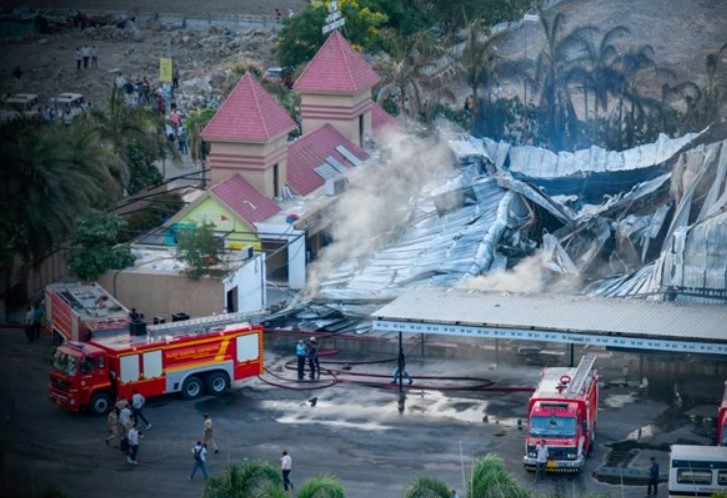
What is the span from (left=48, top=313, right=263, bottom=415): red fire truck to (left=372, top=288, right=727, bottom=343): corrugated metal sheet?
13.1 feet

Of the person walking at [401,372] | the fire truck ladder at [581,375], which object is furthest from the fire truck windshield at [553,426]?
the person walking at [401,372]

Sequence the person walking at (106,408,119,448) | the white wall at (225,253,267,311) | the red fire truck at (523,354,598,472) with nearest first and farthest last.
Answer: the red fire truck at (523,354,598,472)
the person walking at (106,408,119,448)
the white wall at (225,253,267,311)

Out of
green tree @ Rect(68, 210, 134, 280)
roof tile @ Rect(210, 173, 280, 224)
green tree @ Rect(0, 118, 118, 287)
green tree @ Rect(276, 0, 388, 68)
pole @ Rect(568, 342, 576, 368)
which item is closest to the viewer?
pole @ Rect(568, 342, 576, 368)

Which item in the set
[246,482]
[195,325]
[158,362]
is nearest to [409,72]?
[195,325]

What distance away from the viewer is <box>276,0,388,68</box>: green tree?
89.2m

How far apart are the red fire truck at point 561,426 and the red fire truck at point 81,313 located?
1255 cm

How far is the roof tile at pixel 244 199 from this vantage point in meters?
61.3

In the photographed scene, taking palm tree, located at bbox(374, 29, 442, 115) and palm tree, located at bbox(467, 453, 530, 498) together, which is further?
palm tree, located at bbox(374, 29, 442, 115)

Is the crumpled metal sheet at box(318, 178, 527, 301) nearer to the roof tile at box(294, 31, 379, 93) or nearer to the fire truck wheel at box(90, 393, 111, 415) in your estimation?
the roof tile at box(294, 31, 379, 93)

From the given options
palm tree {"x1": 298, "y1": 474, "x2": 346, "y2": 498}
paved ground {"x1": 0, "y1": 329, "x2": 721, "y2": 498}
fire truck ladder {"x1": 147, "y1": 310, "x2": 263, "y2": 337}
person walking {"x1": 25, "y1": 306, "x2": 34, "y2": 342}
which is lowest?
paved ground {"x1": 0, "y1": 329, "x2": 721, "y2": 498}

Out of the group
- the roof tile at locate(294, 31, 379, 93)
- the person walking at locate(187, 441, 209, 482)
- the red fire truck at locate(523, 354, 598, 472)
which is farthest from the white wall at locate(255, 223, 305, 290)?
the red fire truck at locate(523, 354, 598, 472)

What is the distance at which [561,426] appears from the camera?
44188mm

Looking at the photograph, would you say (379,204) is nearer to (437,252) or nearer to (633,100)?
(437,252)

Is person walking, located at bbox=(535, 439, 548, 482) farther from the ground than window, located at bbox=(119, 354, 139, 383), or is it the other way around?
window, located at bbox=(119, 354, 139, 383)
